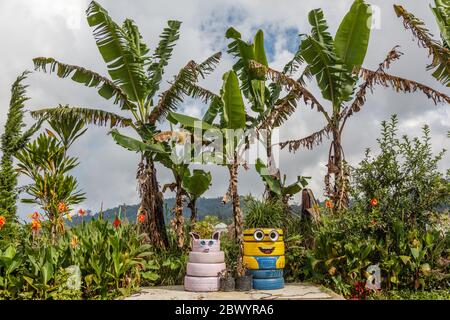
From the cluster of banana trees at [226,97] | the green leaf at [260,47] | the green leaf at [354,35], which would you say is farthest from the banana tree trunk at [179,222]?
the green leaf at [354,35]

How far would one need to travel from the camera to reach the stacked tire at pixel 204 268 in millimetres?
8133

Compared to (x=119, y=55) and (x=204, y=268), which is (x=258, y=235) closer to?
(x=204, y=268)

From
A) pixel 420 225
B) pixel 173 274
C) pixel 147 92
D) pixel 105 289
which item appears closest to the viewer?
pixel 105 289

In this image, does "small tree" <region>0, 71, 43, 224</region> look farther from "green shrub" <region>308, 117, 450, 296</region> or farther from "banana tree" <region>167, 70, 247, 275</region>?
"green shrub" <region>308, 117, 450, 296</region>

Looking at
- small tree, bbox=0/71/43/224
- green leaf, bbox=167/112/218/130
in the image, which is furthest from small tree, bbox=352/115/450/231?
small tree, bbox=0/71/43/224

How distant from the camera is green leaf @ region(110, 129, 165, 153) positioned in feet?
32.3

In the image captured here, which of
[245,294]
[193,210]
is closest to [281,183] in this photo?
[193,210]

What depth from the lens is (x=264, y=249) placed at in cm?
828

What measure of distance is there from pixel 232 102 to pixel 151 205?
3057 mm

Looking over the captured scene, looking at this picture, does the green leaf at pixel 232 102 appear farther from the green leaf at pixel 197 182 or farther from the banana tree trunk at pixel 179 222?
the banana tree trunk at pixel 179 222
